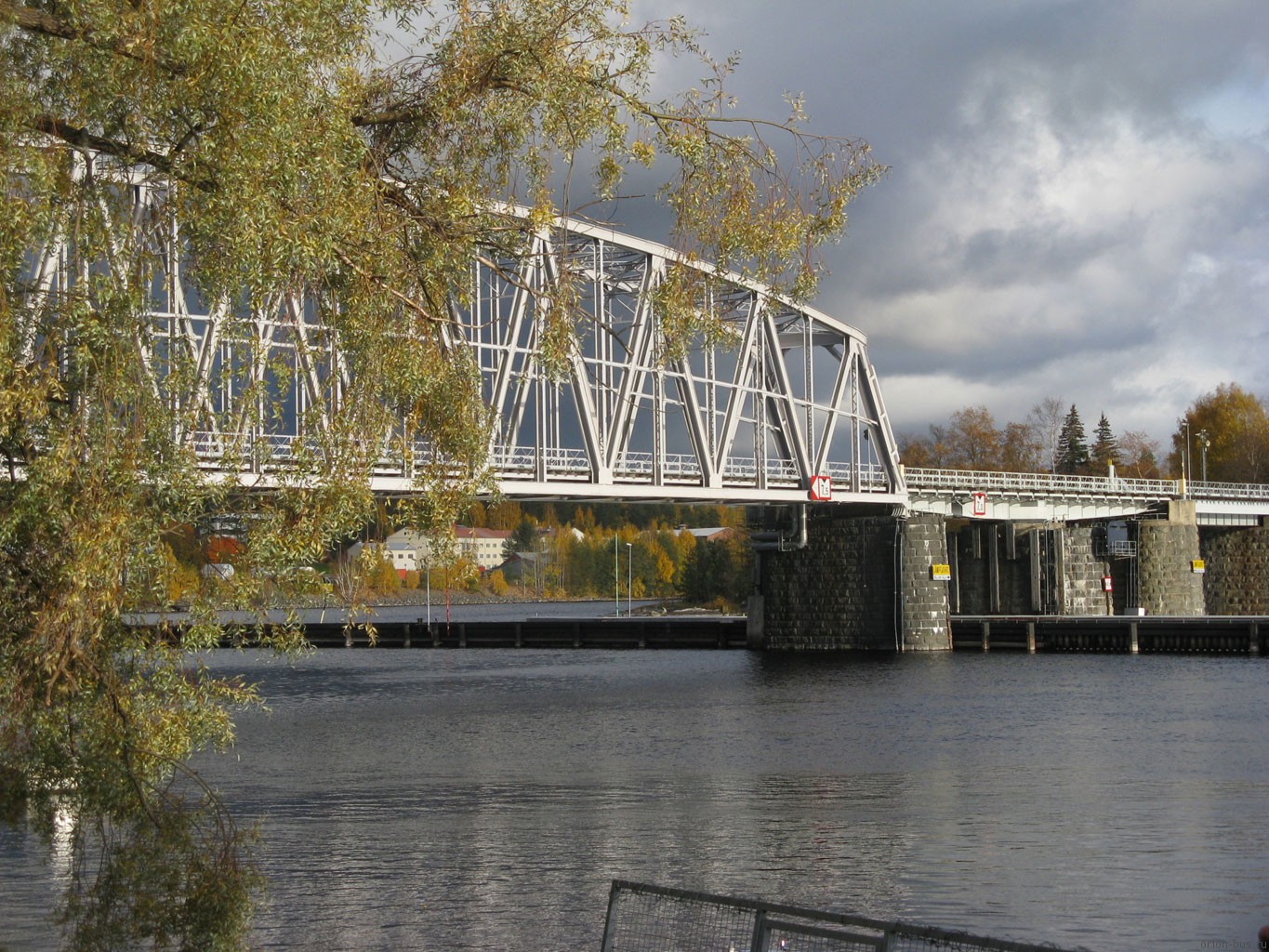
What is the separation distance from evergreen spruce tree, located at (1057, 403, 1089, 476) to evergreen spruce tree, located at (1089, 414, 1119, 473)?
1668 mm

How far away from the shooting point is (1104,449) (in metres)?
182

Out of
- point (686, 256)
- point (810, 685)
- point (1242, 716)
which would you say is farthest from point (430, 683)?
point (686, 256)

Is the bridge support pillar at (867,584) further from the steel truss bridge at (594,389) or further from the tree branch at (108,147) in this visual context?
the tree branch at (108,147)

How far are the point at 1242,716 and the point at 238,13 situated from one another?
1577 inches

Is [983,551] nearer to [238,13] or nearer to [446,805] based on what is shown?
[446,805]

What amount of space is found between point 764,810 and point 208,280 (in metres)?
18.7

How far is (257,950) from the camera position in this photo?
17094 mm

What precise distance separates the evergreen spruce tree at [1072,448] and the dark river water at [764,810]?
134 m

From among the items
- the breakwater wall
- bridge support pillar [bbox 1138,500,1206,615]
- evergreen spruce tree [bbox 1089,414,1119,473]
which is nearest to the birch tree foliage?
the breakwater wall

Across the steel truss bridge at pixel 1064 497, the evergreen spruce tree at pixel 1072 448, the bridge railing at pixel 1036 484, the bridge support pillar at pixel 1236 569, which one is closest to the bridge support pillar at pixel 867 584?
the steel truss bridge at pixel 1064 497

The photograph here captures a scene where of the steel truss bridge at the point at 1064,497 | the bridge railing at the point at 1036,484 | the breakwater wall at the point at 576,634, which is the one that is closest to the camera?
the steel truss bridge at the point at 1064,497

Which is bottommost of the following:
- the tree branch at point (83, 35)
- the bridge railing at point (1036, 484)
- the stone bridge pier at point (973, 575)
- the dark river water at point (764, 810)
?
the dark river water at point (764, 810)

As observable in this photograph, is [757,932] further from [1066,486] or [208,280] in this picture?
[1066,486]

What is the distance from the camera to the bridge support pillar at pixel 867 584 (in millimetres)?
74750
